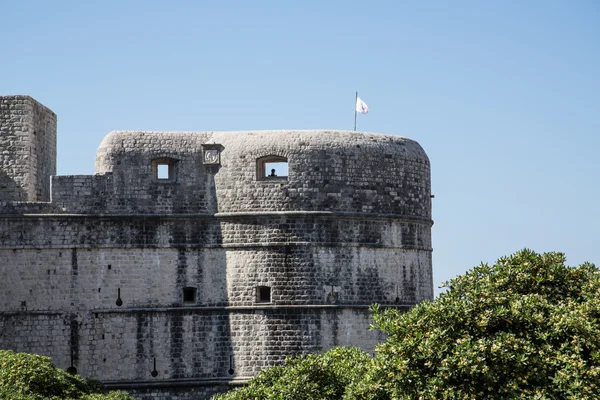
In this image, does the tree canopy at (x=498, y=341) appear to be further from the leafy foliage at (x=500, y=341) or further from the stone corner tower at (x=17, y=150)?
the stone corner tower at (x=17, y=150)

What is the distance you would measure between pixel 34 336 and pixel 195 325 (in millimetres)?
4596

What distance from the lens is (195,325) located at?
32.8m

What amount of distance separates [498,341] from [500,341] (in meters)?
0.05

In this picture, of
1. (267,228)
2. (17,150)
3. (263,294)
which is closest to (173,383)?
(263,294)

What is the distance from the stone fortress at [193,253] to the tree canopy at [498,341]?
30.9ft

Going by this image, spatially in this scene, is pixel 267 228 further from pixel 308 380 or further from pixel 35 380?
pixel 308 380

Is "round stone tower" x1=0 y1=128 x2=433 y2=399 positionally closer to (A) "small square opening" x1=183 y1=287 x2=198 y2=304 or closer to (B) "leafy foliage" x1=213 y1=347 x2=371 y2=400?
(A) "small square opening" x1=183 y1=287 x2=198 y2=304

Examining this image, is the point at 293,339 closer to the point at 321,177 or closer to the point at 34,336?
the point at 321,177

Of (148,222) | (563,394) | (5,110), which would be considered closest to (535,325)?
(563,394)

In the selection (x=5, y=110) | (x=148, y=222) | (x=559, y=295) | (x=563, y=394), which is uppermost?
(x=5, y=110)

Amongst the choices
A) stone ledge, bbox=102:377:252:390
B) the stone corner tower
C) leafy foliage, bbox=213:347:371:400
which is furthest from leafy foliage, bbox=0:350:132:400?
the stone corner tower

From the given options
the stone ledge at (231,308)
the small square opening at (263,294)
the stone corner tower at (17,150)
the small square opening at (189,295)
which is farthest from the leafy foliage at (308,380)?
the stone corner tower at (17,150)

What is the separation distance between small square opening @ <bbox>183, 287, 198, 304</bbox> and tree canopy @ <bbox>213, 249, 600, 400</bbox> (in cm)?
993

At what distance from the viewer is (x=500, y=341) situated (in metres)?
20.9
